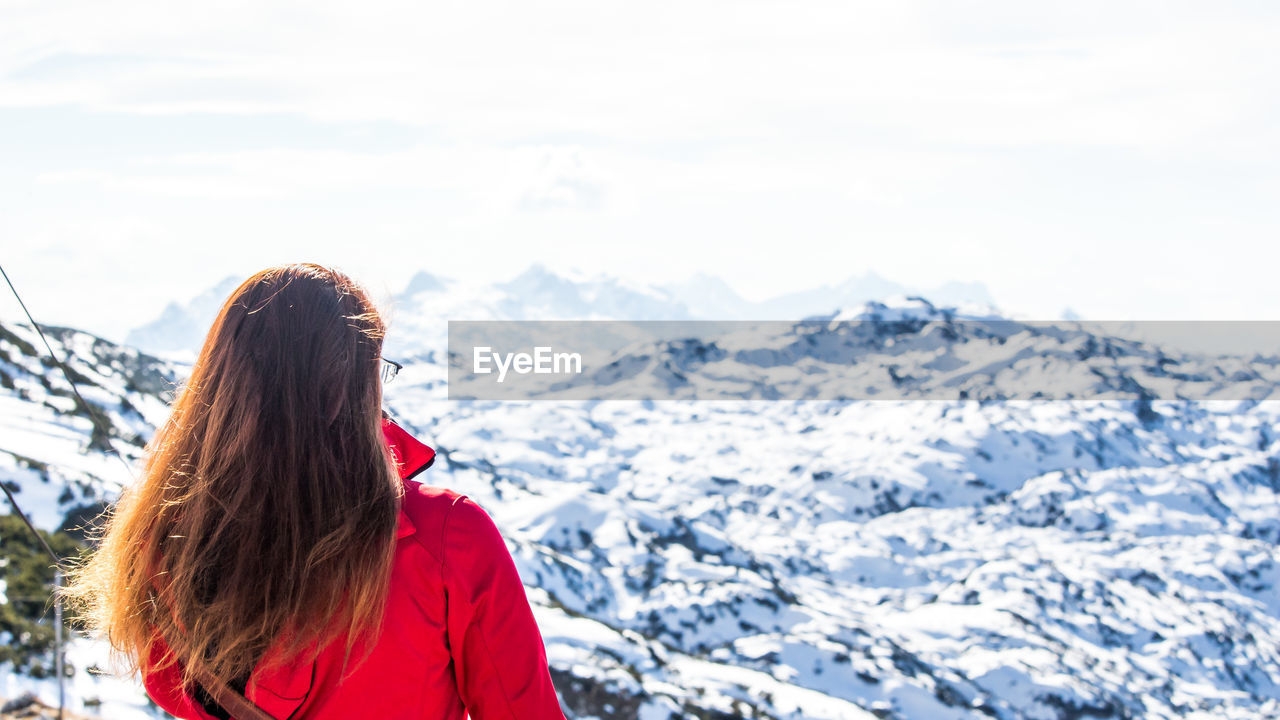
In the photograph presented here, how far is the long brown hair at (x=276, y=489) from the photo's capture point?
3383mm

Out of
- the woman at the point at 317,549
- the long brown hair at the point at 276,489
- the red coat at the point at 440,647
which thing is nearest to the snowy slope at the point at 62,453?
the long brown hair at the point at 276,489

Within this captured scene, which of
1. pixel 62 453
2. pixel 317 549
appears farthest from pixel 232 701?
pixel 62 453

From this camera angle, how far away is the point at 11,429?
12744 centimetres

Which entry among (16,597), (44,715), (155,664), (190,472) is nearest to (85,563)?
(155,664)

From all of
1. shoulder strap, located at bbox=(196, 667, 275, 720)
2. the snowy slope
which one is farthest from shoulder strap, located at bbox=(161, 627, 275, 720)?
the snowy slope

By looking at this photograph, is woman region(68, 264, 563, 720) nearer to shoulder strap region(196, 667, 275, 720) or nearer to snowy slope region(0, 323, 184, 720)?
shoulder strap region(196, 667, 275, 720)

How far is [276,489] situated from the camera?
3.42m

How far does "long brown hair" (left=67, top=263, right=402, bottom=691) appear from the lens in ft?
11.1

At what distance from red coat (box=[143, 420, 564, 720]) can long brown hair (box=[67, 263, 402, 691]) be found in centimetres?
10

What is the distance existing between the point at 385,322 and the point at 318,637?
3.99ft

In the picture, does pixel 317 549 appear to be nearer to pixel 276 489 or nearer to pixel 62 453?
pixel 276 489

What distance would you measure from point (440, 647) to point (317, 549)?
0.59 metres

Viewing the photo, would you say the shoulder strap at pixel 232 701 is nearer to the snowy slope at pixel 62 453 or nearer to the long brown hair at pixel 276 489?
the long brown hair at pixel 276 489

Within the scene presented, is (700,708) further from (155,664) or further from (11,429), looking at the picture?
(155,664)
